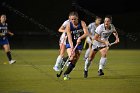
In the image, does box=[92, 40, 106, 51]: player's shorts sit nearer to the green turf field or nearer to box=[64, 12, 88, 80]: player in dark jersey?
the green turf field

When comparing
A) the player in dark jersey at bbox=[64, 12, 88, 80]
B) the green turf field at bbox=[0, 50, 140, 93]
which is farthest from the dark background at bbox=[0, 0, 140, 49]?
the player in dark jersey at bbox=[64, 12, 88, 80]

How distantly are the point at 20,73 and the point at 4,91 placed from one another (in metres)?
4.93

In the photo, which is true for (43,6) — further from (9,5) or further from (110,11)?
(110,11)

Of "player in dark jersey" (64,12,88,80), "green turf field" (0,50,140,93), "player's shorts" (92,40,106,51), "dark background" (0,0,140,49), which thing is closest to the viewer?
"green turf field" (0,50,140,93)

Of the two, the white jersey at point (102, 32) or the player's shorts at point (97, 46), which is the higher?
the white jersey at point (102, 32)

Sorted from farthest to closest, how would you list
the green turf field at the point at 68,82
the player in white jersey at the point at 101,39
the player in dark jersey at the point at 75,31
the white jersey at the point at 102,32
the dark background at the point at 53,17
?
the dark background at the point at 53,17
the white jersey at the point at 102,32
the player in white jersey at the point at 101,39
the player in dark jersey at the point at 75,31
the green turf field at the point at 68,82

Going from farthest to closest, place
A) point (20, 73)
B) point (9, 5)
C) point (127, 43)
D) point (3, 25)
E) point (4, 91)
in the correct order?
point (9, 5), point (127, 43), point (3, 25), point (20, 73), point (4, 91)

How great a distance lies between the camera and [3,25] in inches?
835

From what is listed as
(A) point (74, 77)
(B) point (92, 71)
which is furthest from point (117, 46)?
(A) point (74, 77)

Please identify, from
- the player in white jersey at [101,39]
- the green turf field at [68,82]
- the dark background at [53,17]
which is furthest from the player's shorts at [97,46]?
the dark background at [53,17]

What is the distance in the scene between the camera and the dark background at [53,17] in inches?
1494

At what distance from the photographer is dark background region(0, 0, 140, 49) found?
124 feet

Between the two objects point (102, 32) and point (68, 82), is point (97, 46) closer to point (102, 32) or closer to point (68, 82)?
point (102, 32)

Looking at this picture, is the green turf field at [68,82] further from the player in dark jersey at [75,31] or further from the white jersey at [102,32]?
the white jersey at [102,32]
